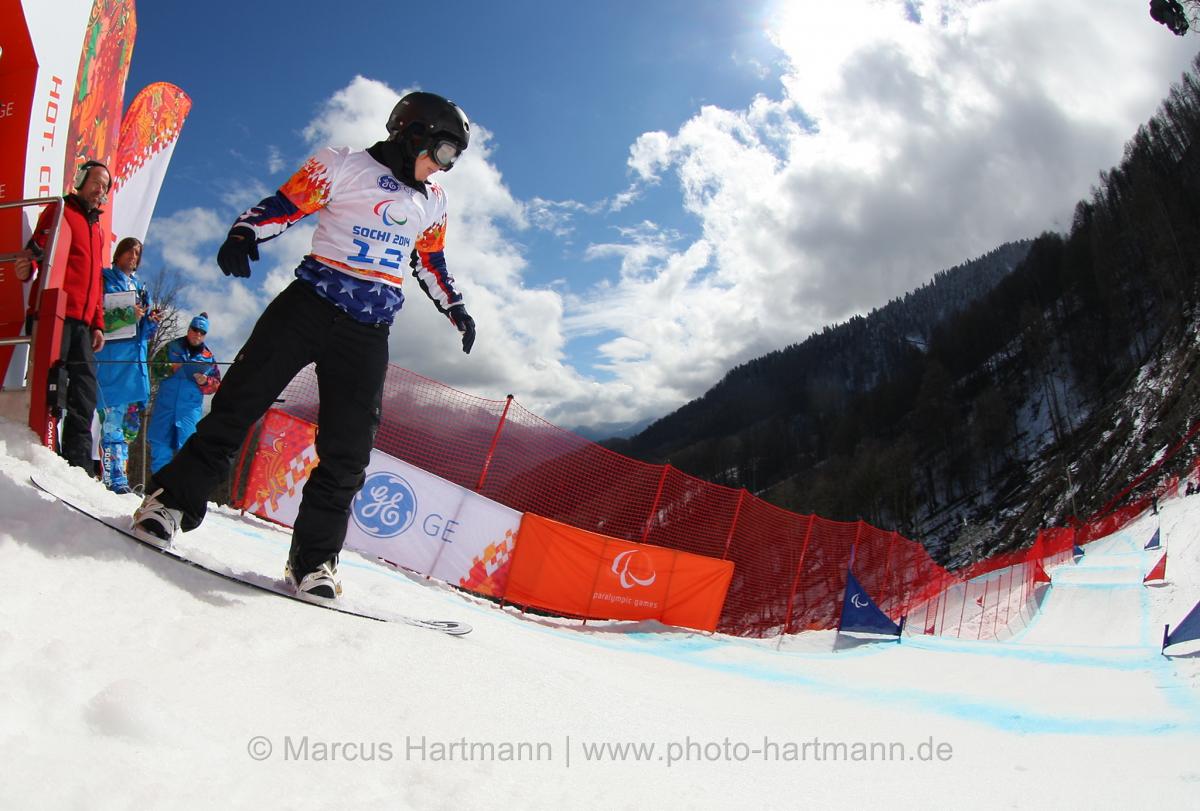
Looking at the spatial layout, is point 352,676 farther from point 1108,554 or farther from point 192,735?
point 1108,554

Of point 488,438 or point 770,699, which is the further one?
point 488,438

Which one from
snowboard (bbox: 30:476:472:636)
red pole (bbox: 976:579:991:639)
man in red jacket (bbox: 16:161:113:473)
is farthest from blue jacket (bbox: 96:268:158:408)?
red pole (bbox: 976:579:991:639)

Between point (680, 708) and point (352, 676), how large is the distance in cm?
126

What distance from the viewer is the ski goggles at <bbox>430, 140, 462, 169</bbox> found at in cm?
263

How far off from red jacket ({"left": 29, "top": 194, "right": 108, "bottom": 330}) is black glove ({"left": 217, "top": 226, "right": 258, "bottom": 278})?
1.40 m

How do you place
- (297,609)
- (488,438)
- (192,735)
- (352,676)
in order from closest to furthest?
(192,735) → (352,676) → (297,609) → (488,438)

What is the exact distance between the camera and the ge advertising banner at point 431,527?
666 cm

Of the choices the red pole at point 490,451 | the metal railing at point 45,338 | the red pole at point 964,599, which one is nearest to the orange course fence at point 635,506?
the red pole at point 490,451

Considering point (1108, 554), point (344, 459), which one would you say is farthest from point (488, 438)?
point (1108, 554)

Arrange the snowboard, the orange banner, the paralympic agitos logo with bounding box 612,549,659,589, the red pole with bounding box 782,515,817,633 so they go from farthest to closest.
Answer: the red pole with bounding box 782,515,817,633, the paralympic agitos logo with bounding box 612,549,659,589, the orange banner, the snowboard

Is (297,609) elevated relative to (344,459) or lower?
lower

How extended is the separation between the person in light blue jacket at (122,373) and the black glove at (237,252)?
6.37ft

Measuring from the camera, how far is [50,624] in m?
1.42

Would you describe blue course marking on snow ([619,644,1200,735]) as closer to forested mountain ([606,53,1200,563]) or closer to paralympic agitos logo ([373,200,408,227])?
paralympic agitos logo ([373,200,408,227])
